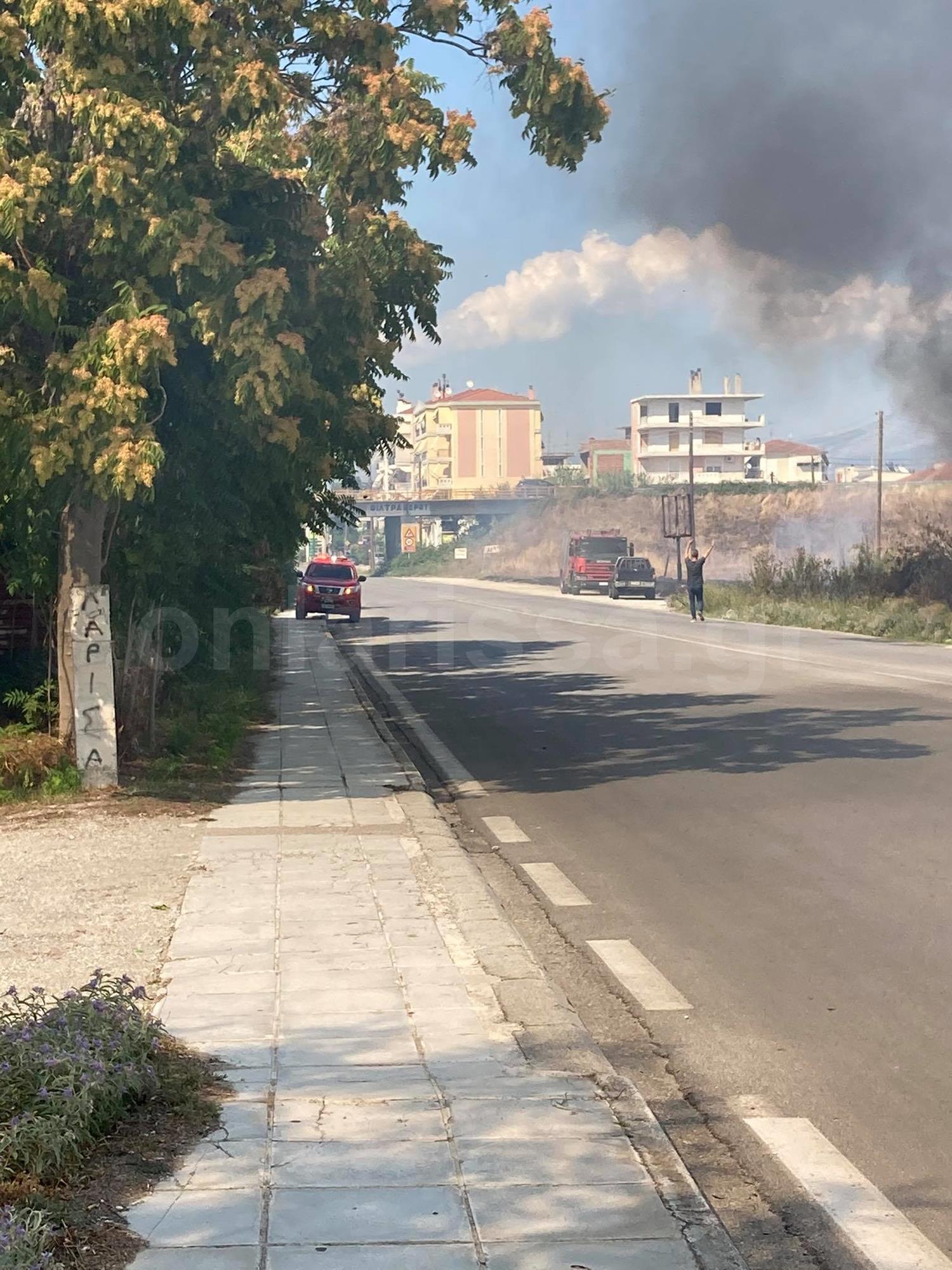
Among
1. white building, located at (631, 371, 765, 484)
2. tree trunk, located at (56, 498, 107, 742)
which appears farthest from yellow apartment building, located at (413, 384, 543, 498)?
tree trunk, located at (56, 498, 107, 742)

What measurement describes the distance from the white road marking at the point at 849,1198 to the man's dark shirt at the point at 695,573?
3620 cm

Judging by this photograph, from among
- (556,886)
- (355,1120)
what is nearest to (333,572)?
(556,886)

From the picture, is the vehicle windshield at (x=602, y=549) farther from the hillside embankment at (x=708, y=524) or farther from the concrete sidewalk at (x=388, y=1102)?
the concrete sidewalk at (x=388, y=1102)

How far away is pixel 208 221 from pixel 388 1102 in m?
7.28

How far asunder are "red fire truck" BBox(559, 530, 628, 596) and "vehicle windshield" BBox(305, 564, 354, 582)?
77.4 feet

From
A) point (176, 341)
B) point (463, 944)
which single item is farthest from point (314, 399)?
point (463, 944)

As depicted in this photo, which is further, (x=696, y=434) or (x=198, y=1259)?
(x=696, y=434)

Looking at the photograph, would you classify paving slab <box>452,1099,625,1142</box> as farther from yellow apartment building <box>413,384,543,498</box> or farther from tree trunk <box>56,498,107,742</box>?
yellow apartment building <box>413,384,543,498</box>

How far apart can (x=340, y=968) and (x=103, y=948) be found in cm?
114

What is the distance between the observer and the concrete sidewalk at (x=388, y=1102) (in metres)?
3.79

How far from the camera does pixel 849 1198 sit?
4270 mm

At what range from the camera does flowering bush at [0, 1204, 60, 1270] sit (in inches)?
133

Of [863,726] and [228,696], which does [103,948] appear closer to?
[863,726]

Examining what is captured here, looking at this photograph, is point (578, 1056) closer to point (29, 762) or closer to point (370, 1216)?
point (370, 1216)
